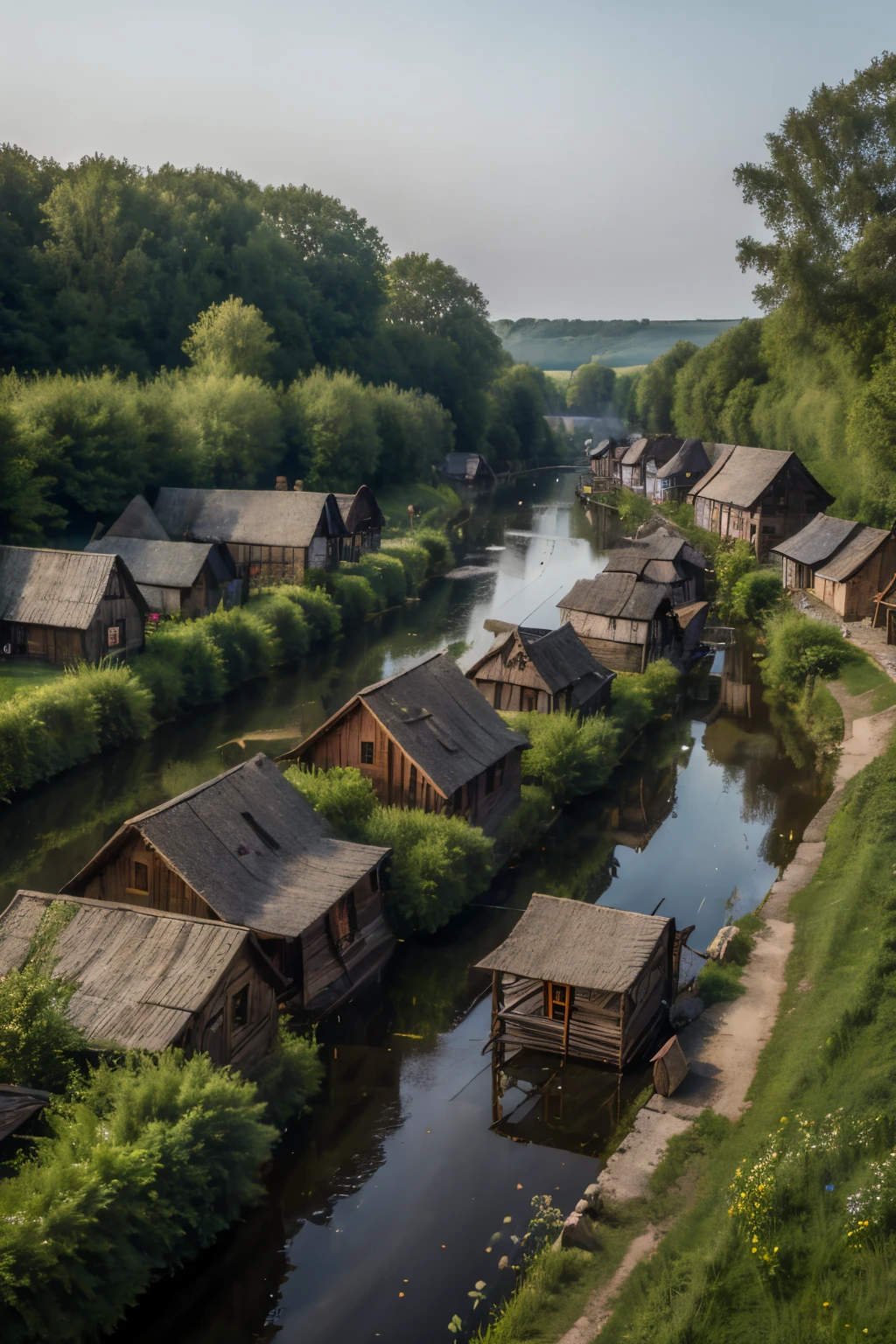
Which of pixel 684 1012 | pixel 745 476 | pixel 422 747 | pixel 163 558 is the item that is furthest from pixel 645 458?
pixel 684 1012

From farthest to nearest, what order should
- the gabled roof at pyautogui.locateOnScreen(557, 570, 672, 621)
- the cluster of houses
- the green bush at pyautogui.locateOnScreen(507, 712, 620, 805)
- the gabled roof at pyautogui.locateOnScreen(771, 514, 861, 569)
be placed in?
the gabled roof at pyautogui.locateOnScreen(771, 514, 861, 569) → the gabled roof at pyautogui.locateOnScreen(557, 570, 672, 621) → the cluster of houses → the green bush at pyautogui.locateOnScreen(507, 712, 620, 805)

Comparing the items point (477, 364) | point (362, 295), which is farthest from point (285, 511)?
point (477, 364)

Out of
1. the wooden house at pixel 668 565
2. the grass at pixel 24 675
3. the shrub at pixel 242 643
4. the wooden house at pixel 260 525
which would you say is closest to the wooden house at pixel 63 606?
the grass at pixel 24 675

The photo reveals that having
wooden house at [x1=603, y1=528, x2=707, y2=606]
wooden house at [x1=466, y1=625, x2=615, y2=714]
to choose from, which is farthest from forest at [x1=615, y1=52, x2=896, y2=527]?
wooden house at [x1=466, y1=625, x2=615, y2=714]

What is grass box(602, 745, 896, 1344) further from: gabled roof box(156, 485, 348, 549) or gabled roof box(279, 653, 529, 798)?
gabled roof box(156, 485, 348, 549)

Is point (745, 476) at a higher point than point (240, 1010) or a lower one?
higher

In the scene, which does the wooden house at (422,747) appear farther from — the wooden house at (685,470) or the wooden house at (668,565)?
the wooden house at (685,470)

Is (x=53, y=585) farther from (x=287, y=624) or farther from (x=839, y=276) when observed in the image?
(x=839, y=276)
